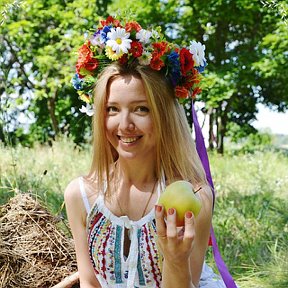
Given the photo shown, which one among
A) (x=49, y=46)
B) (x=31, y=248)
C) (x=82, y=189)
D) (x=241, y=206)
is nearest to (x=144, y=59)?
(x=82, y=189)

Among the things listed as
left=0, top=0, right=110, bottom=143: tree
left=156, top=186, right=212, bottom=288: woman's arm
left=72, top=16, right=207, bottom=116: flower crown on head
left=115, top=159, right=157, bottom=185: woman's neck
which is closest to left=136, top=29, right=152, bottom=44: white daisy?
left=72, top=16, right=207, bottom=116: flower crown on head

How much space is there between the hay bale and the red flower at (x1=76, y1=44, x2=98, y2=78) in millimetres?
1184

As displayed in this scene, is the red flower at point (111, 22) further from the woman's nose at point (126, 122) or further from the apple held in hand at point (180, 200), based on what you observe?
the apple held in hand at point (180, 200)

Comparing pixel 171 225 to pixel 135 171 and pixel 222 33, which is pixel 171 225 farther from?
pixel 222 33

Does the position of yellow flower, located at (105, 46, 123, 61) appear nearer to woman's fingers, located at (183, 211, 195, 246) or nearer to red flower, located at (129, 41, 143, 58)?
red flower, located at (129, 41, 143, 58)

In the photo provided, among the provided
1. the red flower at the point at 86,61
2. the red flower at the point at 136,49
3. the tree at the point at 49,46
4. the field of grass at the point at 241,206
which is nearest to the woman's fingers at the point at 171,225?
the red flower at the point at 136,49

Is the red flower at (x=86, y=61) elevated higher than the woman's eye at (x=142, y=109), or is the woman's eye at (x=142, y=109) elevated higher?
the red flower at (x=86, y=61)

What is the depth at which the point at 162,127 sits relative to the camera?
6.58 ft

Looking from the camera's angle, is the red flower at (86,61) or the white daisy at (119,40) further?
the red flower at (86,61)

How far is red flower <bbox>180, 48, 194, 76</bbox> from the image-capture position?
6.99 feet

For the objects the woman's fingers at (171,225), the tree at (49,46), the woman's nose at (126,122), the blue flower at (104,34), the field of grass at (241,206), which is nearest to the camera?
the woman's fingers at (171,225)

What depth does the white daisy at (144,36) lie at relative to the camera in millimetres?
2135

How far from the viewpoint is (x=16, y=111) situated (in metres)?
15.9

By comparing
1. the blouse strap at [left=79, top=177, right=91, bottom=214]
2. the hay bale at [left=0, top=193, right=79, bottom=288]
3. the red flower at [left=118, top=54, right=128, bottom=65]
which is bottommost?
the hay bale at [left=0, top=193, right=79, bottom=288]
